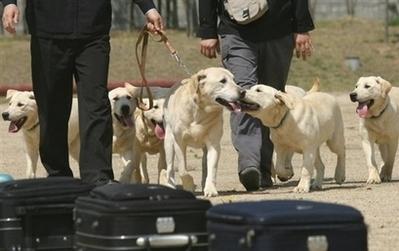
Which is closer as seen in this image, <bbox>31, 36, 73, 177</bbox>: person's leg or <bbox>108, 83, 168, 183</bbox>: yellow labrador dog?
<bbox>31, 36, 73, 177</bbox>: person's leg

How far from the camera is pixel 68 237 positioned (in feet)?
22.2

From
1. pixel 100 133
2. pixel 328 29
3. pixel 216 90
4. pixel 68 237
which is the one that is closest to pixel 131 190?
pixel 68 237

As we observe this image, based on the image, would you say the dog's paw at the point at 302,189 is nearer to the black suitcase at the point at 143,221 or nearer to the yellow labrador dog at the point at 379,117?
the yellow labrador dog at the point at 379,117

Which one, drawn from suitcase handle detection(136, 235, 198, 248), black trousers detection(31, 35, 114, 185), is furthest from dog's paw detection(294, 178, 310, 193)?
suitcase handle detection(136, 235, 198, 248)

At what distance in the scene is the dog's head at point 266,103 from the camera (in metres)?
12.3

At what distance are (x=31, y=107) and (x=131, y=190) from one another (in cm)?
Answer: 822

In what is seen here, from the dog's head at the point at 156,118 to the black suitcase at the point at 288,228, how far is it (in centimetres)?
803

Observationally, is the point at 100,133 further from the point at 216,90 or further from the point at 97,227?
the point at 97,227

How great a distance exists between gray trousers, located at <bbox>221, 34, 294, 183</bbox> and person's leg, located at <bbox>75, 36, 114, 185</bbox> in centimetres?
288

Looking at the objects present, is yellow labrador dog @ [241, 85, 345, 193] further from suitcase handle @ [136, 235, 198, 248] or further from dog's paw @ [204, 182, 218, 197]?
suitcase handle @ [136, 235, 198, 248]

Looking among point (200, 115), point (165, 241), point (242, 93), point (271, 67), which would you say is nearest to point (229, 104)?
point (242, 93)

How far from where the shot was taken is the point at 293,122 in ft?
41.0

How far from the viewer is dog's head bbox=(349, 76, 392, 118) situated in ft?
45.6

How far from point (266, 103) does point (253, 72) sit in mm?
540
